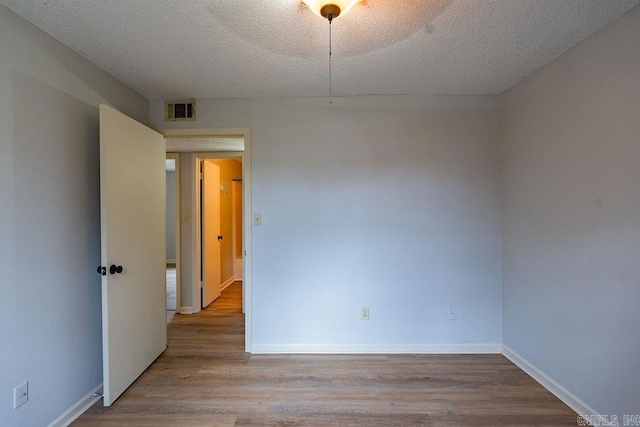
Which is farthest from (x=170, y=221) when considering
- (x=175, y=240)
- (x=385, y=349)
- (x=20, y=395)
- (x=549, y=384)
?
(x=549, y=384)

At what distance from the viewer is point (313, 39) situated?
1.78 m

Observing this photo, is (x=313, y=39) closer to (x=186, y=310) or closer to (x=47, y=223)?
(x=47, y=223)

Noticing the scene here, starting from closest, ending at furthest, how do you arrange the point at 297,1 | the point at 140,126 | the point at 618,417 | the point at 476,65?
the point at 297,1 < the point at 618,417 < the point at 476,65 < the point at 140,126

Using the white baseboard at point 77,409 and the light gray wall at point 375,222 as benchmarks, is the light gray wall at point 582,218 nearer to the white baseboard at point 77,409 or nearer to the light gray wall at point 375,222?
the light gray wall at point 375,222

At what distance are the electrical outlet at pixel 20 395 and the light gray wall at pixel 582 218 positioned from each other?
322cm

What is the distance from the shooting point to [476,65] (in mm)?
2113

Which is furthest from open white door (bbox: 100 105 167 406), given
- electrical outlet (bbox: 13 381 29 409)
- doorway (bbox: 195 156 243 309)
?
doorway (bbox: 195 156 243 309)

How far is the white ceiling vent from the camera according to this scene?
2.68 metres

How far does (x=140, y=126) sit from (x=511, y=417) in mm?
3300

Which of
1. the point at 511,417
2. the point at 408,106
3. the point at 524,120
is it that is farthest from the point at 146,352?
the point at 524,120

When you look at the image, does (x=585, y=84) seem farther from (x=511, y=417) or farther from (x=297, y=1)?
(x=511, y=417)

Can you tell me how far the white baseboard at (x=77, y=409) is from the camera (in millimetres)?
1743

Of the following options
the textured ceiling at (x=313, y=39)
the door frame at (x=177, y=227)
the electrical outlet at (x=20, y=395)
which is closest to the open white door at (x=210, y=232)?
the door frame at (x=177, y=227)

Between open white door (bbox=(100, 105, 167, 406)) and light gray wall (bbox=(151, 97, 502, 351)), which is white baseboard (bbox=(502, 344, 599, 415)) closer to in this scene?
light gray wall (bbox=(151, 97, 502, 351))
